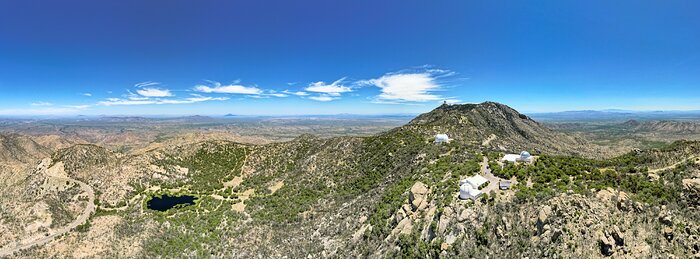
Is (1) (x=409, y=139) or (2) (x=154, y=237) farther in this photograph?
(1) (x=409, y=139)

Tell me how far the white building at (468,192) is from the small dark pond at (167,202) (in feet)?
191

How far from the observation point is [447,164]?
182 ft

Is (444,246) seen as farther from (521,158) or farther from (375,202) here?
(521,158)

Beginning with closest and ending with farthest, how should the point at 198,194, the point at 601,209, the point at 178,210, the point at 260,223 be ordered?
1. the point at 601,209
2. the point at 260,223
3. the point at 178,210
4. the point at 198,194

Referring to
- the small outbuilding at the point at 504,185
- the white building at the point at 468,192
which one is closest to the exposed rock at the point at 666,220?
the small outbuilding at the point at 504,185

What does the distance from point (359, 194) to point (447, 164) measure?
1780 centimetres

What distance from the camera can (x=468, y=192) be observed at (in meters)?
40.3

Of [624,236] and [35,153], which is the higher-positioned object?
[624,236]

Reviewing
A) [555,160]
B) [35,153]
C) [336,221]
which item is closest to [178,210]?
[336,221]

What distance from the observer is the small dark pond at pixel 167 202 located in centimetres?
7012

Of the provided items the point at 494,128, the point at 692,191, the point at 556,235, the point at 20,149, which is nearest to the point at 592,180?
the point at 692,191

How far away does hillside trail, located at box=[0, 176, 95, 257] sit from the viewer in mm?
55606

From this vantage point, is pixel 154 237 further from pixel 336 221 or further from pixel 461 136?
pixel 461 136

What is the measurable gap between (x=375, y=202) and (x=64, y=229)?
59917 millimetres
